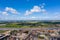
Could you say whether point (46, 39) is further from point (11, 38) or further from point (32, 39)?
point (11, 38)

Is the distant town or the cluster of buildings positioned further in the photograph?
the distant town

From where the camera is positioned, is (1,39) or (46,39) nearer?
(1,39)

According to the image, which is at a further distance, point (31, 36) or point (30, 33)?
point (30, 33)

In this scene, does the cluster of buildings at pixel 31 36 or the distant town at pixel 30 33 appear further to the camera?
the distant town at pixel 30 33

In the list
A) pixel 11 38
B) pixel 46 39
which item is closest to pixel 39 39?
pixel 46 39

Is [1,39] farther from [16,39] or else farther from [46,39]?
[46,39]

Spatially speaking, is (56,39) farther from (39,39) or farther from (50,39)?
(39,39)

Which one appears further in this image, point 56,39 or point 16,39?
point 16,39

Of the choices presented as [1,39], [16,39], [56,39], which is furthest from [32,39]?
[1,39]
